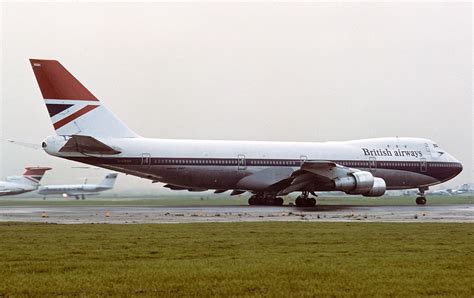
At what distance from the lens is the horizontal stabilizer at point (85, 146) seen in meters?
35.1

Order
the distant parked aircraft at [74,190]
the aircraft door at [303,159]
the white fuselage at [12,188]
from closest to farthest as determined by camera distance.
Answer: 1. the aircraft door at [303,159]
2. the white fuselage at [12,188]
3. the distant parked aircraft at [74,190]

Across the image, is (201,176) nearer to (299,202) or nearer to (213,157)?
(213,157)

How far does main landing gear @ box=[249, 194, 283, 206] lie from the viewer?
4266cm

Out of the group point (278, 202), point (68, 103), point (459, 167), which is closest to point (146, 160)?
point (68, 103)

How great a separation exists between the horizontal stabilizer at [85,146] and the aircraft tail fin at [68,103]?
156 centimetres

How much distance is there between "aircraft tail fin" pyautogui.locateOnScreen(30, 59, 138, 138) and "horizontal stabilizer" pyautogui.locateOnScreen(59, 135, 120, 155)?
1.56 meters

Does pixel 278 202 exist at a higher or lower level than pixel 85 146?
lower

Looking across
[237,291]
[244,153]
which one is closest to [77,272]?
[237,291]

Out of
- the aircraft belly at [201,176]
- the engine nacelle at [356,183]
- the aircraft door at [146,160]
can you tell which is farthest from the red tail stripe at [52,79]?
the engine nacelle at [356,183]

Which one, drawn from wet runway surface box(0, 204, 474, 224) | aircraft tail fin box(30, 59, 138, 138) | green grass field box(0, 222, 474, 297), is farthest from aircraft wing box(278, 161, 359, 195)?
green grass field box(0, 222, 474, 297)

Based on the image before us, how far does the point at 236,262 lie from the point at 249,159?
2856cm

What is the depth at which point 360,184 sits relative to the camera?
38094 millimetres

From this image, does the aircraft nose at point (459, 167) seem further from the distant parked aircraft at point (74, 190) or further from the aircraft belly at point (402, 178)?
the distant parked aircraft at point (74, 190)

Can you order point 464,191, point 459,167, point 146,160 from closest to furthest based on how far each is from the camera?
point 146,160 < point 459,167 < point 464,191
